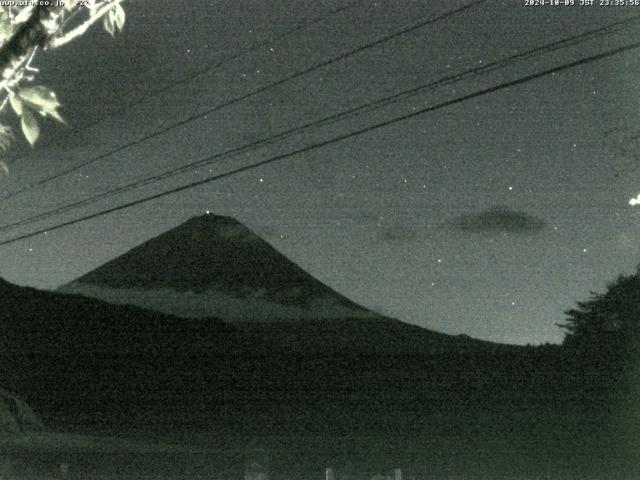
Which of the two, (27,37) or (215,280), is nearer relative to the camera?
(27,37)

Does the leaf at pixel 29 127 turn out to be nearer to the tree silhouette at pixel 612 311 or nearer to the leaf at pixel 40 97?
the leaf at pixel 40 97

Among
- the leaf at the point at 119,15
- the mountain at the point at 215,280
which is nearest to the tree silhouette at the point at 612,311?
the mountain at the point at 215,280

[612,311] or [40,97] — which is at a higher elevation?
[612,311]

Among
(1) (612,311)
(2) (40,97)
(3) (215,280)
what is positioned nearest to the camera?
(2) (40,97)

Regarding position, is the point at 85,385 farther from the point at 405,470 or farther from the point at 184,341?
the point at 405,470

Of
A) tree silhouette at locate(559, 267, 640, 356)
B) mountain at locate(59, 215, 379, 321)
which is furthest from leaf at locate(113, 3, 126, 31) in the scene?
mountain at locate(59, 215, 379, 321)

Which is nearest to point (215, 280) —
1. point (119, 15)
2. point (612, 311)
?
point (612, 311)

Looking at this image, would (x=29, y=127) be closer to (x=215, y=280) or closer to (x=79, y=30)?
(x=79, y=30)

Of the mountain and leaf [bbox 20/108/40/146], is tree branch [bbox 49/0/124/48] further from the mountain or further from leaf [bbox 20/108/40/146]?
the mountain
